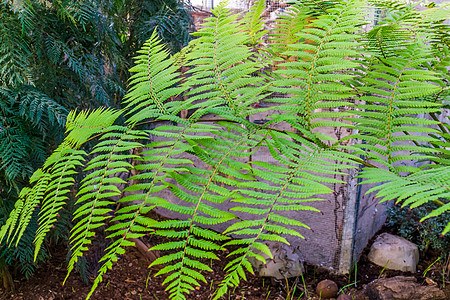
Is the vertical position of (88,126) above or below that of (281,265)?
above

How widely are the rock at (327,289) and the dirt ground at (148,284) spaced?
0.19 feet

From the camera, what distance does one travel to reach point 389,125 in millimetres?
538

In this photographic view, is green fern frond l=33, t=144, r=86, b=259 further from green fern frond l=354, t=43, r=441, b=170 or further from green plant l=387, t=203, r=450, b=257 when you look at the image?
green plant l=387, t=203, r=450, b=257

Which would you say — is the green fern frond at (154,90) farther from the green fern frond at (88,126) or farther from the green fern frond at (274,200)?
the green fern frond at (274,200)

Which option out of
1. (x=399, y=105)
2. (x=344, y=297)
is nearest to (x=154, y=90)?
(x=399, y=105)

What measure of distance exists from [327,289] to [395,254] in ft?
2.45

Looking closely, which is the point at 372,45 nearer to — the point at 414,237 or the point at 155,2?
the point at 155,2

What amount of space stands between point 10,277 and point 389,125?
2.46m

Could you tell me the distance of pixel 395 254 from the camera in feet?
8.61

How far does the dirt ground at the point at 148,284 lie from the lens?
2.22 m

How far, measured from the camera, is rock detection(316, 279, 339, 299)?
2301 mm

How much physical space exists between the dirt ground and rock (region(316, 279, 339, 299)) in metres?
0.06

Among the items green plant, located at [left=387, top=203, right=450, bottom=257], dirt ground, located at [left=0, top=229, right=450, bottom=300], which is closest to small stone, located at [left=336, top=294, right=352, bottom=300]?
dirt ground, located at [left=0, top=229, right=450, bottom=300]

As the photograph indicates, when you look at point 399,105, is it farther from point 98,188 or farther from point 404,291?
point 404,291
